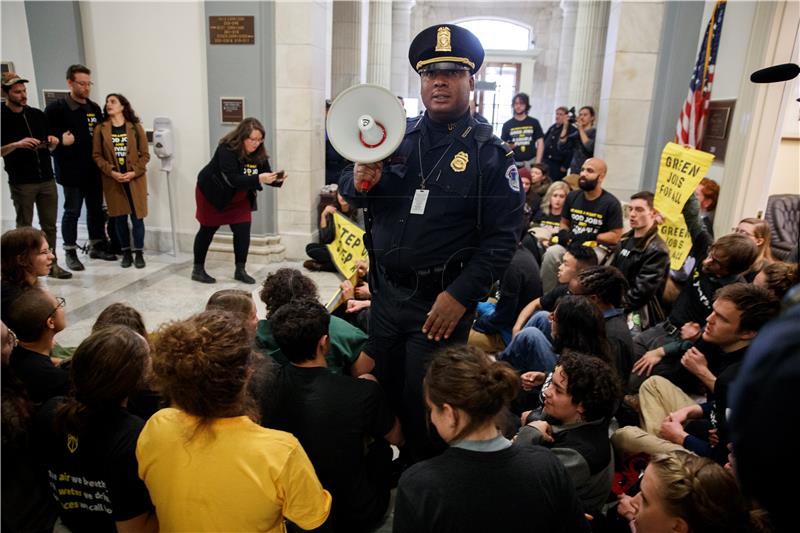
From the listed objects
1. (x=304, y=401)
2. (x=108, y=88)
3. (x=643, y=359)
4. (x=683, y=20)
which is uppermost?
(x=683, y=20)

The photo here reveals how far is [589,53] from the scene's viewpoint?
1113 centimetres

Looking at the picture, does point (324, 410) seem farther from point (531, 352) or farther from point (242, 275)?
point (242, 275)

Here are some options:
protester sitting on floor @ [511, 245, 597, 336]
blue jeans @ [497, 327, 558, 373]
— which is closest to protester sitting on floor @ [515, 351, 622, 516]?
blue jeans @ [497, 327, 558, 373]

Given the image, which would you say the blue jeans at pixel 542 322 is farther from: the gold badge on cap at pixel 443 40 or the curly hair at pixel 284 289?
the gold badge on cap at pixel 443 40

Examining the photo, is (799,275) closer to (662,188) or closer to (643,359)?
(643,359)

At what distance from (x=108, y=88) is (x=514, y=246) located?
589 centimetres

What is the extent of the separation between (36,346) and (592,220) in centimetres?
402

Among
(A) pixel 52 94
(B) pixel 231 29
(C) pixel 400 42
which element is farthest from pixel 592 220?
(C) pixel 400 42

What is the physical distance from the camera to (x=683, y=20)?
568 centimetres

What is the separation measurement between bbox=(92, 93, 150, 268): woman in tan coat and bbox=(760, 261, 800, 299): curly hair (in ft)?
18.0

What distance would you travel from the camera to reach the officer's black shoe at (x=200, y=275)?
5465mm

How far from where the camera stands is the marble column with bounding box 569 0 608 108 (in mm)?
11062

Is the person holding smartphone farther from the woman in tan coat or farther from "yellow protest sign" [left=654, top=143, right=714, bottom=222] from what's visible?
"yellow protest sign" [left=654, top=143, right=714, bottom=222]

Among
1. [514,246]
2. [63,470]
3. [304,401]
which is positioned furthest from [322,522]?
[514,246]
